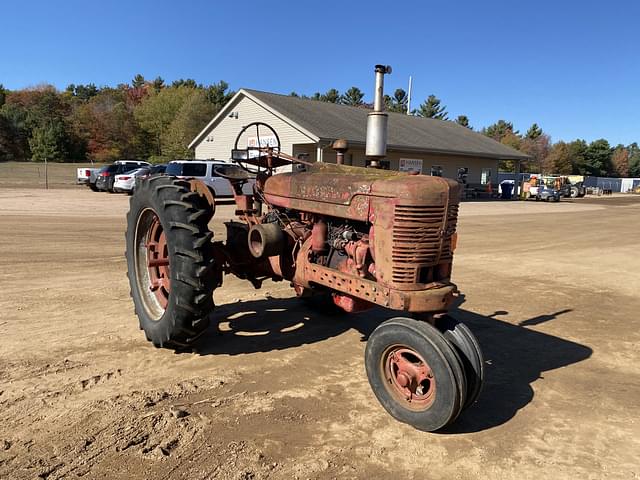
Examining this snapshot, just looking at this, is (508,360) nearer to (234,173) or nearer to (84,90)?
(234,173)

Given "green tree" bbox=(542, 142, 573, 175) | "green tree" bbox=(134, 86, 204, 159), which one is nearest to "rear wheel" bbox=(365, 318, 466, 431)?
"green tree" bbox=(134, 86, 204, 159)

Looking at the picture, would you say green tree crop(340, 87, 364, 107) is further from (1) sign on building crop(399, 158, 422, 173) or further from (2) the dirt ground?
(2) the dirt ground

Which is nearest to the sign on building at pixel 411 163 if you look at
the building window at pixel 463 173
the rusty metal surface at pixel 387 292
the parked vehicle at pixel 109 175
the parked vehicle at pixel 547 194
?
the building window at pixel 463 173

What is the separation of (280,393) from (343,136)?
20346 mm

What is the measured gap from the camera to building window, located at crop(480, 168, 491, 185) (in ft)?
106

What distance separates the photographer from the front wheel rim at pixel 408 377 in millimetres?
3084

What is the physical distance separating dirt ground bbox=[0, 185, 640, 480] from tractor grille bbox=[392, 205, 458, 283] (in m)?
0.98

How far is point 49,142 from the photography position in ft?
173

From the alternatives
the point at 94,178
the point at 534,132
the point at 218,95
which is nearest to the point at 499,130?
the point at 534,132

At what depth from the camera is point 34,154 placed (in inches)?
2093

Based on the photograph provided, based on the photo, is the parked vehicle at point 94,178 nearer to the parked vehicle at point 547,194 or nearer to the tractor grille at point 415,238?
the tractor grille at point 415,238

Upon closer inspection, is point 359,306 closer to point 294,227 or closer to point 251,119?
point 294,227

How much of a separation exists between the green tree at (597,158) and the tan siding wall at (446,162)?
51.4m

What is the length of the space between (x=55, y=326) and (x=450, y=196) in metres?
3.78
